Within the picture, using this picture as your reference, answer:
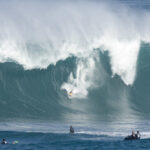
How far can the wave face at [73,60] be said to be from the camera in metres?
31.9

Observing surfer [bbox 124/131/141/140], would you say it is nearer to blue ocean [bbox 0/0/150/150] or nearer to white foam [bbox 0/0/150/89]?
blue ocean [bbox 0/0/150/150]

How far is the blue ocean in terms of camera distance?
1070 inches

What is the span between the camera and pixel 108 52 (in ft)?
121

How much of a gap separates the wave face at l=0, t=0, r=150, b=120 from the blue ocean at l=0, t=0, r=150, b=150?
0.06m

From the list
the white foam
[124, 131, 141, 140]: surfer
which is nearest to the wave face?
the white foam

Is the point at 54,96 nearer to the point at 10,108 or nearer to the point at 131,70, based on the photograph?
Answer: the point at 10,108

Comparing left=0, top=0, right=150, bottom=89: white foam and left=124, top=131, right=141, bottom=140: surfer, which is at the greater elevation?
left=0, top=0, right=150, bottom=89: white foam

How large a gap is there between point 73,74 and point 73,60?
1.55 meters

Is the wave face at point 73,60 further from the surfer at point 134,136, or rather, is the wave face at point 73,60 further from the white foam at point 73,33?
the surfer at point 134,136

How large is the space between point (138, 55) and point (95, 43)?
3.20 metres

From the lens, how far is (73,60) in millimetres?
35688

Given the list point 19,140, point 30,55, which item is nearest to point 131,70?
point 30,55

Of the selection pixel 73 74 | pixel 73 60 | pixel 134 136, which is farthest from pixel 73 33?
pixel 134 136

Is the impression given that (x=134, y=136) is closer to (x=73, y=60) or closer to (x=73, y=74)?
(x=73, y=74)
